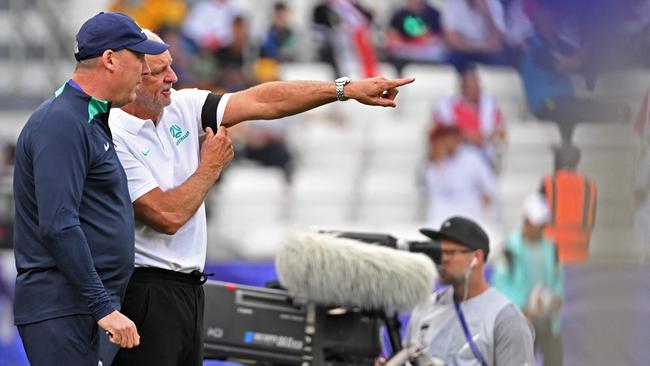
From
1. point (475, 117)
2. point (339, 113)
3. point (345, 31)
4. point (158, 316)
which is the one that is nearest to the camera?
point (158, 316)

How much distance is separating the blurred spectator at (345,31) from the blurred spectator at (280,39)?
0.31 metres

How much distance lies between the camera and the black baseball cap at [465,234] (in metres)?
5.56

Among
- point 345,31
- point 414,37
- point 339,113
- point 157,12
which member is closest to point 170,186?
point 157,12

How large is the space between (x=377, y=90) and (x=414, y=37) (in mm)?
9464

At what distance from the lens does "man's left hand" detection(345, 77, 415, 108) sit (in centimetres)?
388

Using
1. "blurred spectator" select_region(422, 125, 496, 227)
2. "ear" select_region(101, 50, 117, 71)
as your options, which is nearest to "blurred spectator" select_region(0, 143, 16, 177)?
"blurred spectator" select_region(422, 125, 496, 227)

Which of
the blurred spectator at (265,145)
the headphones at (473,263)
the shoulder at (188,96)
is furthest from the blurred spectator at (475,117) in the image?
the shoulder at (188,96)

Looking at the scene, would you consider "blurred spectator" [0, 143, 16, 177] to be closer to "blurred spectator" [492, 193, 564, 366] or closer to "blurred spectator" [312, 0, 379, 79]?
"blurred spectator" [312, 0, 379, 79]

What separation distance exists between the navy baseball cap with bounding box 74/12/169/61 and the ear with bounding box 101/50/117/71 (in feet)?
Result: 0.03

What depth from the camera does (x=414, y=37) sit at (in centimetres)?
1323

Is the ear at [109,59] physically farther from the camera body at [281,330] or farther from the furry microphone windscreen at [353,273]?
the camera body at [281,330]

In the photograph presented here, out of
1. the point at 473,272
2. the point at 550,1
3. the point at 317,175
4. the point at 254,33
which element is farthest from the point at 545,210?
the point at 550,1

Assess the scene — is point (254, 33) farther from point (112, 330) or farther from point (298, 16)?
point (112, 330)

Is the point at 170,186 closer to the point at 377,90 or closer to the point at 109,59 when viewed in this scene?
the point at 109,59
